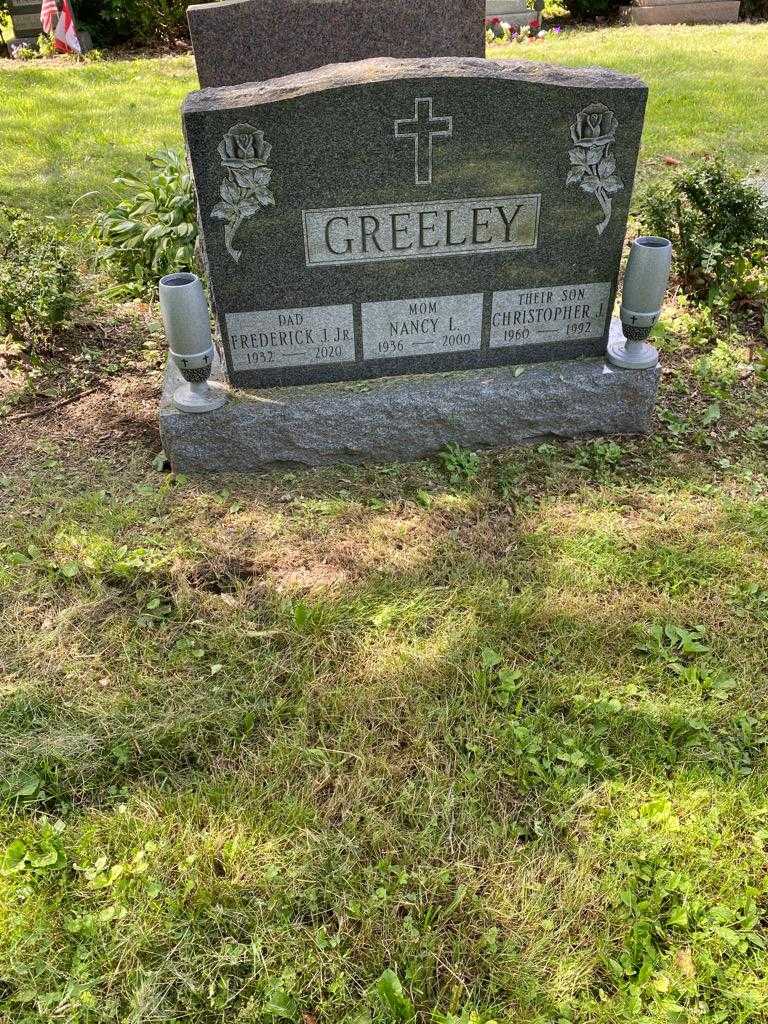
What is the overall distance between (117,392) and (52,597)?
1554mm

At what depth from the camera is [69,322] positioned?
4590mm

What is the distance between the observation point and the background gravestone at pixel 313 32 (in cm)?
376

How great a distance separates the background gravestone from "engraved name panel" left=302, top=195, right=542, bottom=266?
46.8 inches

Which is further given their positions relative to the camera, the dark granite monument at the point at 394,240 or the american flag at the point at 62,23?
the american flag at the point at 62,23

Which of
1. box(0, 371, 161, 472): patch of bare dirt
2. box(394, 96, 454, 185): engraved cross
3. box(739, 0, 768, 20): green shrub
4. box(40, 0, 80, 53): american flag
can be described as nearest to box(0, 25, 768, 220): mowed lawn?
box(40, 0, 80, 53): american flag

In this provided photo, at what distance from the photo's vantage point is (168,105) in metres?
8.45

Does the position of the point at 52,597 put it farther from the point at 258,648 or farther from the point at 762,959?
the point at 762,959

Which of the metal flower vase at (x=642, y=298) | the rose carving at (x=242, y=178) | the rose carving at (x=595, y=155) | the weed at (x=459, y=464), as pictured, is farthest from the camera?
the weed at (x=459, y=464)

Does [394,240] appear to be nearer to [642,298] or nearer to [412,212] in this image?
[412,212]

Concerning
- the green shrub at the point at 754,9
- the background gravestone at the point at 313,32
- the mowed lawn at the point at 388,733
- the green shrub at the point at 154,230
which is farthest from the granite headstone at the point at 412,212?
the green shrub at the point at 754,9

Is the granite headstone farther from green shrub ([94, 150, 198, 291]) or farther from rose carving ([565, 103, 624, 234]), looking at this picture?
green shrub ([94, 150, 198, 291])

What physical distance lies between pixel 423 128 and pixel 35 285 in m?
2.21

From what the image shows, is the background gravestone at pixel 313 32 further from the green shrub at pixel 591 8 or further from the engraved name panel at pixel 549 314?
the green shrub at pixel 591 8

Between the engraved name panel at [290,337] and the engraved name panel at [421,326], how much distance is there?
0.34 ft
